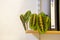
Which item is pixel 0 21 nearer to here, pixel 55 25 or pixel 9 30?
pixel 9 30

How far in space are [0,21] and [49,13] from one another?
0.48 meters

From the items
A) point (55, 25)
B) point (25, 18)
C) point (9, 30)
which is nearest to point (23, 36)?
point (9, 30)

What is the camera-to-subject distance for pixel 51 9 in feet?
2.93

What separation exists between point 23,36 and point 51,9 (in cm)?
38

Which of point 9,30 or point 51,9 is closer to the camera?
point 51,9

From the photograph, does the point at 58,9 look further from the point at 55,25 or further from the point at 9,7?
the point at 9,7

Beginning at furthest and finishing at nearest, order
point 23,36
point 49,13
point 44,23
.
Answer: point 23,36
point 49,13
point 44,23

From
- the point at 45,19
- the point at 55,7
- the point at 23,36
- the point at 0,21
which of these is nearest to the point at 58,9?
the point at 55,7

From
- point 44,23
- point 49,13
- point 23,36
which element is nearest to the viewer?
point 44,23

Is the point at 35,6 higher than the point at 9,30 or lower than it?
higher

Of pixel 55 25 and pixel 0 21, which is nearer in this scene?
pixel 55 25

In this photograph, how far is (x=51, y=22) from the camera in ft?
2.87

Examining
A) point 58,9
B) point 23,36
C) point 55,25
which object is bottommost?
point 23,36

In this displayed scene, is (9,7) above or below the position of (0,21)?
above
